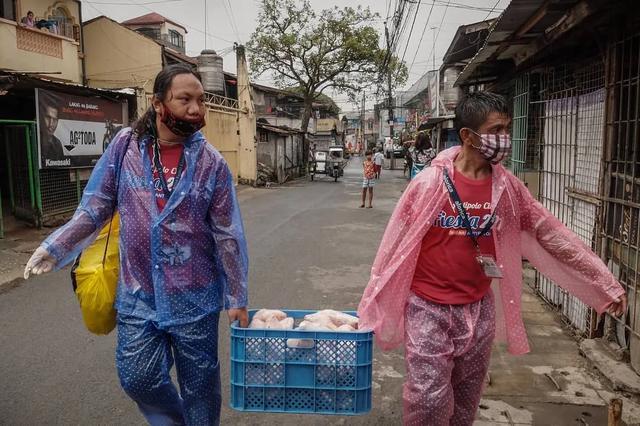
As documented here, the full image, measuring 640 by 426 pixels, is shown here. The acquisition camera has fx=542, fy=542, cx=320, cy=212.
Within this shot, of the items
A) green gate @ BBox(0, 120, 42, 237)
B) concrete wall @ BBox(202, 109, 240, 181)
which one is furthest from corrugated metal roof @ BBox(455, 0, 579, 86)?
concrete wall @ BBox(202, 109, 240, 181)

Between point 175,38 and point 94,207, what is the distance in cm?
3992

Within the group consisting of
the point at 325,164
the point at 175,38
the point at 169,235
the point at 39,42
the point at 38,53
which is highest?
the point at 175,38

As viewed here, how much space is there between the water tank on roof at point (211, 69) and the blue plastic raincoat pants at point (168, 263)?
2230 centimetres

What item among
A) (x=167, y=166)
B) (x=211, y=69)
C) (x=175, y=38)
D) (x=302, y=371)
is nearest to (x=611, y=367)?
(x=302, y=371)

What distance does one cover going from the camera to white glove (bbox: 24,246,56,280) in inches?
96.6

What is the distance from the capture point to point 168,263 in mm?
2473

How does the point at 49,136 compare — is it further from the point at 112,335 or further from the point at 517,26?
the point at 517,26

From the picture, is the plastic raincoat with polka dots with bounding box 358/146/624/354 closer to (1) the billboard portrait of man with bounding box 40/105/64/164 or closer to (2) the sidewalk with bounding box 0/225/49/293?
(2) the sidewalk with bounding box 0/225/49/293

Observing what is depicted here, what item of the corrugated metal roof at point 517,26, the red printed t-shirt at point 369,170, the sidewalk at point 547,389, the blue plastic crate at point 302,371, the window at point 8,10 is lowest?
the sidewalk at point 547,389

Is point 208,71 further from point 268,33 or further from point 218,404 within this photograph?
point 218,404

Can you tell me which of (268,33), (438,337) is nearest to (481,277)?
(438,337)

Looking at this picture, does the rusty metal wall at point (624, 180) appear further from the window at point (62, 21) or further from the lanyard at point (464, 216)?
the window at point (62, 21)

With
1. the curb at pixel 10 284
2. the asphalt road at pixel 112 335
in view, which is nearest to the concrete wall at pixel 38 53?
the asphalt road at pixel 112 335

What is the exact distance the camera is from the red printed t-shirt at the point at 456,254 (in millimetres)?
2533
